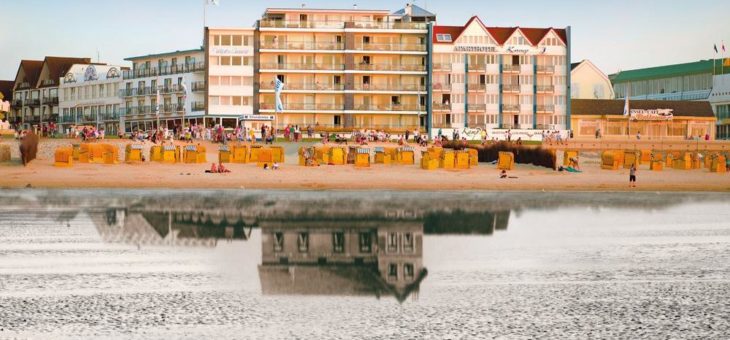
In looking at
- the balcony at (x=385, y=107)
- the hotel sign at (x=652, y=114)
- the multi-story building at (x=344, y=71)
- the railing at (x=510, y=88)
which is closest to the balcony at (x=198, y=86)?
the multi-story building at (x=344, y=71)

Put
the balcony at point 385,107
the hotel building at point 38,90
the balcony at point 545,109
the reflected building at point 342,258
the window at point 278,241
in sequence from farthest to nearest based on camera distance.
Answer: the hotel building at point 38,90 < the balcony at point 545,109 < the balcony at point 385,107 < the window at point 278,241 < the reflected building at point 342,258

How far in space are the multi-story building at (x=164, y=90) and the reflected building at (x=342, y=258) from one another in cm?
8293

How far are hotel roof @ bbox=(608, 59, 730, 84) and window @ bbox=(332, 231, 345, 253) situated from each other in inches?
4873

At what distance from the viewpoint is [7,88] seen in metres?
153

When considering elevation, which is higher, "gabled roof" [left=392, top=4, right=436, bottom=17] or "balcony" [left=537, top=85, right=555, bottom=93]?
"gabled roof" [left=392, top=4, right=436, bottom=17]

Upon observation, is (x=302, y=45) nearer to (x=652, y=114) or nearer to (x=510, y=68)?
(x=510, y=68)

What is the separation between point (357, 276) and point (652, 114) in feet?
328

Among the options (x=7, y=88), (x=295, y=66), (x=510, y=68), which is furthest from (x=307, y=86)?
(x=7, y=88)

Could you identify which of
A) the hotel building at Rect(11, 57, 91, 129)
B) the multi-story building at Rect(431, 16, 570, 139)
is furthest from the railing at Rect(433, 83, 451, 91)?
the hotel building at Rect(11, 57, 91, 129)

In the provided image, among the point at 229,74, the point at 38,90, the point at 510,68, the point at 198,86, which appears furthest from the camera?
the point at 38,90

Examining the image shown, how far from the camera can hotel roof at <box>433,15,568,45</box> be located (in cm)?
10319

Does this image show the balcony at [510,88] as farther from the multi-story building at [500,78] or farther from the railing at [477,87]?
the railing at [477,87]

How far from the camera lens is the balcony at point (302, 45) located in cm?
10056

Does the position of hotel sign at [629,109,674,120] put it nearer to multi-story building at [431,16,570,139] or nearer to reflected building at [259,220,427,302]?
multi-story building at [431,16,570,139]
